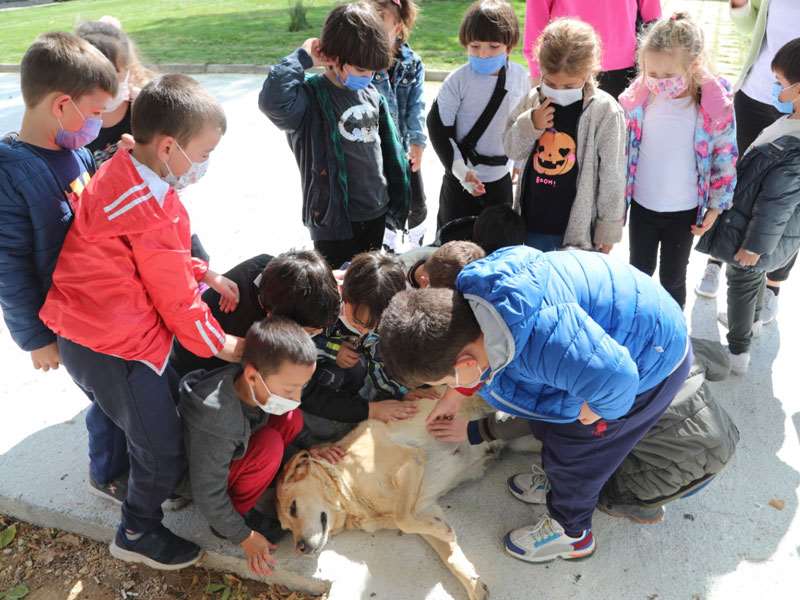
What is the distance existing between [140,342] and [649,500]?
1.90m

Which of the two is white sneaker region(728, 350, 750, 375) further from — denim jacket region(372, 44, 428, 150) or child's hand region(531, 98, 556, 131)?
denim jacket region(372, 44, 428, 150)

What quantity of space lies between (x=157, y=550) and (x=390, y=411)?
3.41 ft

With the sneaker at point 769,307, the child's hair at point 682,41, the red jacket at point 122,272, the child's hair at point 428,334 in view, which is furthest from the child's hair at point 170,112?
the sneaker at point 769,307

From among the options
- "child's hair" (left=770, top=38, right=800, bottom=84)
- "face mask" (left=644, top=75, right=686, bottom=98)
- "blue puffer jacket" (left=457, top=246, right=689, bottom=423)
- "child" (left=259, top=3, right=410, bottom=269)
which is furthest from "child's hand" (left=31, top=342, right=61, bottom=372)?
"child's hair" (left=770, top=38, right=800, bottom=84)

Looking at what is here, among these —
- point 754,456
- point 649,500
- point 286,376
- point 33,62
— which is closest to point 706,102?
point 754,456

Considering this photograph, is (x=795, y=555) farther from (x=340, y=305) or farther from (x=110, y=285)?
(x=110, y=285)

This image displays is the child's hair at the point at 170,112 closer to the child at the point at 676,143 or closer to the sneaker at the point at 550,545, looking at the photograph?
the sneaker at the point at 550,545

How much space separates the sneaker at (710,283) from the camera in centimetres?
381

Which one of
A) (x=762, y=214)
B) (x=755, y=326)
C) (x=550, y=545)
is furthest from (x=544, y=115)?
(x=550, y=545)

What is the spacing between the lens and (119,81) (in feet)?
9.12

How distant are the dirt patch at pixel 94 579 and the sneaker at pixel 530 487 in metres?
0.87

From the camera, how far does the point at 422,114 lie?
13.3 ft

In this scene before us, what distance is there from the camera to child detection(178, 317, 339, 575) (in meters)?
2.15

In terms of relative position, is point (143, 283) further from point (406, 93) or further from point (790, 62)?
point (790, 62)
